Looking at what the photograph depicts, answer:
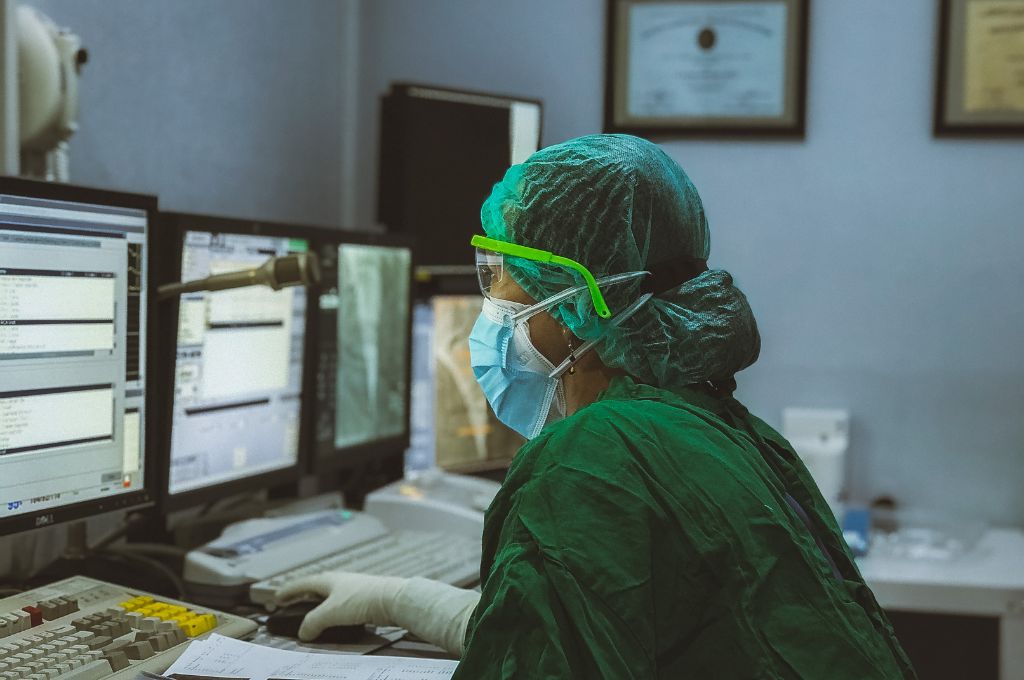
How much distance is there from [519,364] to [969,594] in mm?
1435

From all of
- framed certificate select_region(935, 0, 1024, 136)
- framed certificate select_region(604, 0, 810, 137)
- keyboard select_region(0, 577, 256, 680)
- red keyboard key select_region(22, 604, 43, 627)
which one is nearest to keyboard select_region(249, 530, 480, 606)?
keyboard select_region(0, 577, 256, 680)

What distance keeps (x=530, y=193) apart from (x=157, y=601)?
0.64 m

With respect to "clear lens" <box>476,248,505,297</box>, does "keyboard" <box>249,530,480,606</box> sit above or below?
below

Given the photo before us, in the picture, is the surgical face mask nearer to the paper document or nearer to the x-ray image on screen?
the paper document

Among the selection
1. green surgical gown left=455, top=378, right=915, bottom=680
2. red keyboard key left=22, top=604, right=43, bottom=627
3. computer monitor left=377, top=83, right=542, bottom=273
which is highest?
computer monitor left=377, top=83, right=542, bottom=273

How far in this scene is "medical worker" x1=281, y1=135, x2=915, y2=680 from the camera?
876mm

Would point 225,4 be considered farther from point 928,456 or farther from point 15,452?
point 928,456

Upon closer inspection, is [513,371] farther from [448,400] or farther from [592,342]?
[448,400]

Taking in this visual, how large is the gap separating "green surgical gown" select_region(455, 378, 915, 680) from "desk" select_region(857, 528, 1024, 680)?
4.37 feet

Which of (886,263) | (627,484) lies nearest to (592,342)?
(627,484)

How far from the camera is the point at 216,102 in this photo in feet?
7.53

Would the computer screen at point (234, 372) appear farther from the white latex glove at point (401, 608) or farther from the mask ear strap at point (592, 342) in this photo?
the mask ear strap at point (592, 342)

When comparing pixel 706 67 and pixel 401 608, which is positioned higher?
pixel 706 67

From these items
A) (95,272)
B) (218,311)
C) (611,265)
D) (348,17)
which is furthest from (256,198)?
(611,265)
